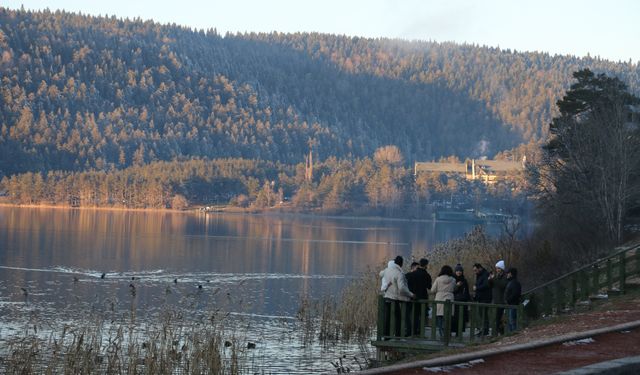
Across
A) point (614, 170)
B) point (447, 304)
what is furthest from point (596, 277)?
point (614, 170)

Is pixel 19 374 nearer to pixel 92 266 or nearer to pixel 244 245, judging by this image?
pixel 92 266

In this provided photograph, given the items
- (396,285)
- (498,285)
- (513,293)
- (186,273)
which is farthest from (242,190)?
(396,285)

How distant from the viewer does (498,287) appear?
77.2 ft

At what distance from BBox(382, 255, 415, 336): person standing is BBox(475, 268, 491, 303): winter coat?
7.41ft

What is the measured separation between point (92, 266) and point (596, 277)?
38.4 meters

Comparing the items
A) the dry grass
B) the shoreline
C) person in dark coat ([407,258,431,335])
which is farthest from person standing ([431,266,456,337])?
the shoreline

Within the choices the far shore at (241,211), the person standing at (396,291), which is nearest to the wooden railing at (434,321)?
the person standing at (396,291)

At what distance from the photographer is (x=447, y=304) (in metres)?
21.1

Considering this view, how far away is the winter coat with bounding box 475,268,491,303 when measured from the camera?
2338 centimetres

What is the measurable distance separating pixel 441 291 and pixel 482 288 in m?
1.44

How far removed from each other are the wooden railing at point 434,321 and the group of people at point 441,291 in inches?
0.7

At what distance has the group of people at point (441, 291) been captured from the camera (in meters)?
21.2

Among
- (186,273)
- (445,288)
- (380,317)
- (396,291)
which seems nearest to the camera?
(396,291)

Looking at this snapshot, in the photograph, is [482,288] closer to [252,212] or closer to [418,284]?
[418,284]
